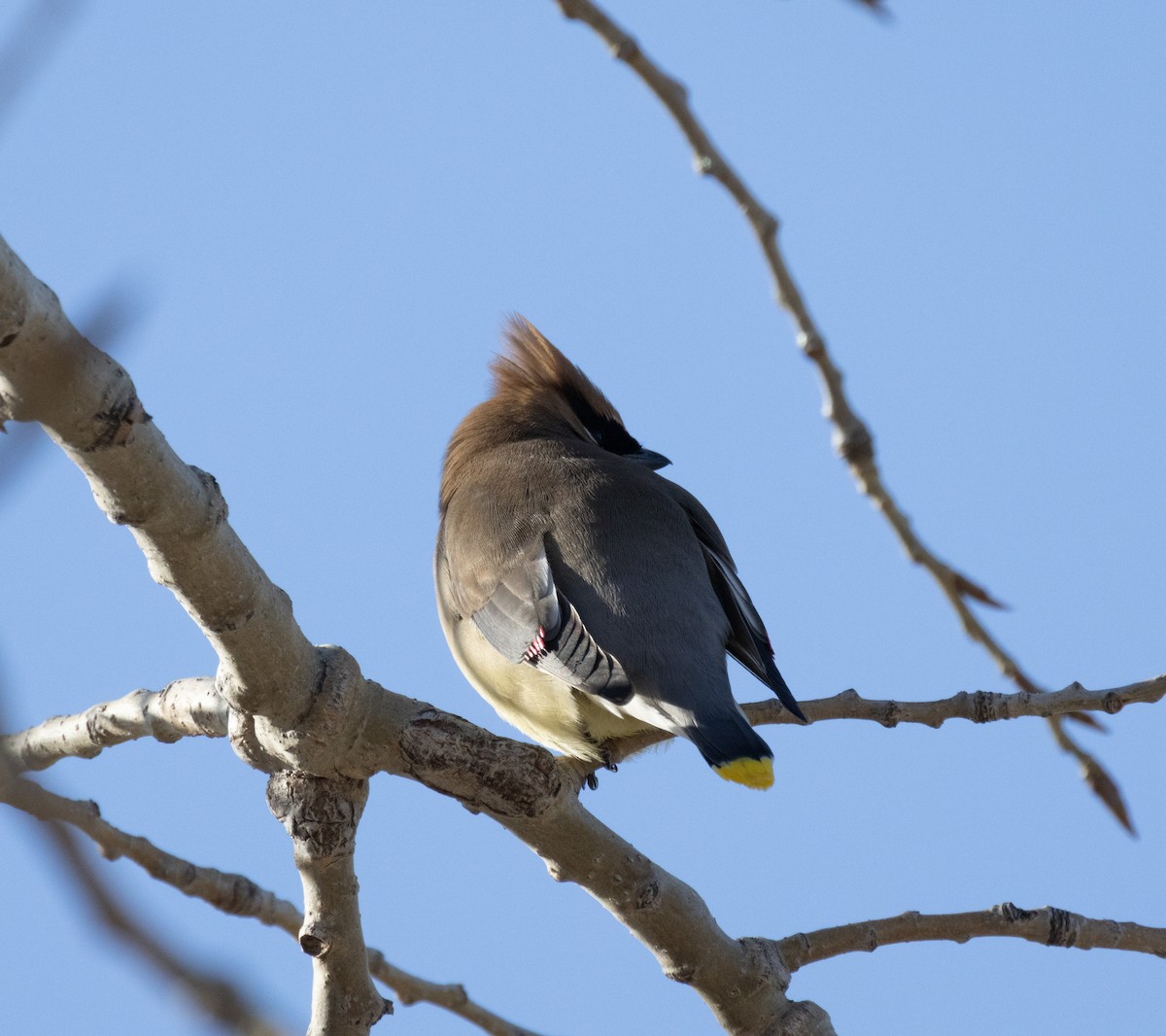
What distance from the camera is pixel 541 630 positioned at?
3.92 m

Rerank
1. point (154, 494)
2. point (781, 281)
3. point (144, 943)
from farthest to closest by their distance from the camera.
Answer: point (154, 494) < point (781, 281) < point (144, 943)

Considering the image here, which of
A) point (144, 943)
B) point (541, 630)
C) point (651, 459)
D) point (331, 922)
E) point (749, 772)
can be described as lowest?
point (144, 943)

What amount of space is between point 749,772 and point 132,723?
4.64 feet

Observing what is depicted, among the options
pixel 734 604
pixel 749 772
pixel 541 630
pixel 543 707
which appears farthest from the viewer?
pixel 734 604

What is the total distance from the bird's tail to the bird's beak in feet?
6.44

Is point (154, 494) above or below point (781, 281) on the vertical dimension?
below

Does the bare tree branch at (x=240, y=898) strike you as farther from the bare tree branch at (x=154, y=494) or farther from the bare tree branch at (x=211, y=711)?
the bare tree branch at (x=154, y=494)

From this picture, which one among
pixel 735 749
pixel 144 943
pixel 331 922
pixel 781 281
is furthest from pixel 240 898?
pixel 144 943

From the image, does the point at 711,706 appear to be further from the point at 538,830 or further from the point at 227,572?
the point at 227,572

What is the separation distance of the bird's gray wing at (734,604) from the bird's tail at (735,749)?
20 cm

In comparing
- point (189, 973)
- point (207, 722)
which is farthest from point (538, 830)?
point (189, 973)

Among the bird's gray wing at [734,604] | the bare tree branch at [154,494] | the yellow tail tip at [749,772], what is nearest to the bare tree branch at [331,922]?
the bare tree branch at [154,494]

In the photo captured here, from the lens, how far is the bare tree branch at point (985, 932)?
307 cm

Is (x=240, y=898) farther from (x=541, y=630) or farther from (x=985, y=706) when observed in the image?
(x=985, y=706)
